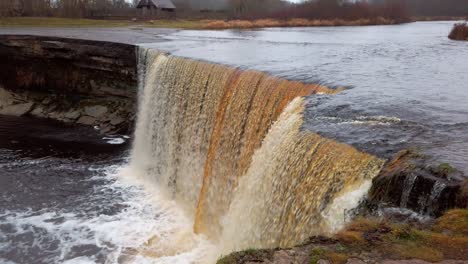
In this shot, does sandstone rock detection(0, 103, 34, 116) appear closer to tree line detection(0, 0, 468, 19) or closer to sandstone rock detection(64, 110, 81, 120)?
sandstone rock detection(64, 110, 81, 120)

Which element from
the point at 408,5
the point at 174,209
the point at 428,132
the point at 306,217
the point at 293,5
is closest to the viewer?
the point at 306,217

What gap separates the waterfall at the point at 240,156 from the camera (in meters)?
6.07

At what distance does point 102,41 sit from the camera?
19.1 metres

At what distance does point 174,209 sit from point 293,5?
116ft

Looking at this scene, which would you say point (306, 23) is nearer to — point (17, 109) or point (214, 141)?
point (17, 109)

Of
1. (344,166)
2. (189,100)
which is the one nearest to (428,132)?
(344,166)

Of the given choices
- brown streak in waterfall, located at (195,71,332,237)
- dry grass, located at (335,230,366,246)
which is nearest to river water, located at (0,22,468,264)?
brown streak in waterfall, located at (195,71,332,237)

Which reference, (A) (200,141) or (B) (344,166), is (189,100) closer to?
(A) (200,141)

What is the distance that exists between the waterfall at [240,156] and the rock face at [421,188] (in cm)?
25

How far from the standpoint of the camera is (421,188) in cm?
504

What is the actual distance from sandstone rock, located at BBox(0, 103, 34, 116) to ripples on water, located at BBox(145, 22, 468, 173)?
27.4 ft

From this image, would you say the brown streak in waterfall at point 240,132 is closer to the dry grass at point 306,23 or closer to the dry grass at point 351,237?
the dry grass at point 351,237

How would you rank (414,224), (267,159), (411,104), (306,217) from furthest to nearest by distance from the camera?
(411,104), (267,159), (306,217), (414,224)

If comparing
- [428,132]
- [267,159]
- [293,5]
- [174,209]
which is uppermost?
[293,5]
